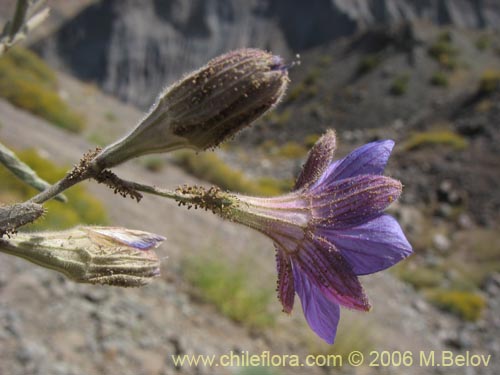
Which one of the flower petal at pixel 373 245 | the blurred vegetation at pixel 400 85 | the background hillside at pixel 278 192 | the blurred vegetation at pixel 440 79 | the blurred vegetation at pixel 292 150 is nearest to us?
the flower petal at pixel 373 245

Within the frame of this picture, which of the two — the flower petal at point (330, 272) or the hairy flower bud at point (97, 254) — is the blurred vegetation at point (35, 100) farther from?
the flower petal at point (330, 272)

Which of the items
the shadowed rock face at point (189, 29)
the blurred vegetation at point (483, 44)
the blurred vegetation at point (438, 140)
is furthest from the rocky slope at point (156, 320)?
the shadowed rock face at point (189, 29)

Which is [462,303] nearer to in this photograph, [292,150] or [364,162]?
[364,162]

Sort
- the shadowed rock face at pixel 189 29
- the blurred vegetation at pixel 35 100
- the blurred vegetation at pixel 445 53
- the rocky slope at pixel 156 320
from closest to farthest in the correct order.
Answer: the rocky slope at pixel 156 320 → the blurred vegetation at pixel 35 100 → the blurred vegetation at pixel 445 53 → the shadowed rock face at pixel 189 29

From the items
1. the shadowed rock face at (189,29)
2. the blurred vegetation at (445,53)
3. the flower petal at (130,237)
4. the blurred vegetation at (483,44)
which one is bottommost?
the flower petal at (130,237)

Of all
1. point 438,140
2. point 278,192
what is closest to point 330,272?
point 278,192

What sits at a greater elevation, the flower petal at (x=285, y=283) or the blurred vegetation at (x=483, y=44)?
the blurred vegetation at (x=483, y=44)

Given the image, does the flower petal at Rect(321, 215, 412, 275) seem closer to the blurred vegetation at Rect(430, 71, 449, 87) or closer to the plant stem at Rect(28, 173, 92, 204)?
the plant stem at Rect(28, 173, 92, 204)

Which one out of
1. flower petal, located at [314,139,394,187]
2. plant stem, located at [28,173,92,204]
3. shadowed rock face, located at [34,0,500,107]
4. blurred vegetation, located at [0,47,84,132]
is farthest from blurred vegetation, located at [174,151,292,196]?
shadowed rock face, located at [34,0,500,107]
